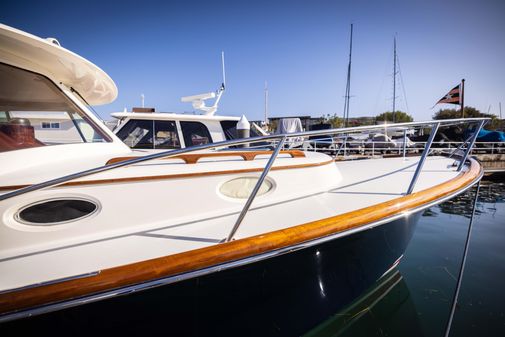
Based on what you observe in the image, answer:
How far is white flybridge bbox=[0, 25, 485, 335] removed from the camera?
47.4 inches

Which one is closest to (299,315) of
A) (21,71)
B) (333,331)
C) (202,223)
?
(333,331)

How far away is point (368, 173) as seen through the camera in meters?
2.82

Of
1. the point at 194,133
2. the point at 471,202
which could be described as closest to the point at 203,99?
the point at 194,133

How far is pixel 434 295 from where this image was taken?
2.82 metres

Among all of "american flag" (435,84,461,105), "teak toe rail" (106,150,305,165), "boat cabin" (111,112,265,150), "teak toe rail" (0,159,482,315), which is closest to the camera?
"teak toe rail" (0,159,482,315)

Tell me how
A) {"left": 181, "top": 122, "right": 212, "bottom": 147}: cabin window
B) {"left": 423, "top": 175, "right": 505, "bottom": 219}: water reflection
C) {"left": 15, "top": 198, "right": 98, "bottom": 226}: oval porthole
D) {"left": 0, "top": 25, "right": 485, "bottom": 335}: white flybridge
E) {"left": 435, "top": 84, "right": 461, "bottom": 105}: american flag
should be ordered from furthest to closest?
1. {"left": 435, "top": 84, "right": 461, "bottom": 105}: american flag
2. {"left": 423, "top": 175, "right": 505, "bottom": 219}: water reflection
3. {"left": 181, "top": 122, "right": 212, "bottom": 147}: cabin window
4. {"left": 15, "top": 198, "right": 98, "bottom": 226}: oval porthole
5. {"left": 0, "top": 25, "right": 485, "bottom": 335}: white flybridge

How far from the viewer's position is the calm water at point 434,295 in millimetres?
2383

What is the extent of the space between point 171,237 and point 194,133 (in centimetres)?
353

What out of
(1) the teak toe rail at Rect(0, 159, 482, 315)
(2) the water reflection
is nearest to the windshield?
(1) the teak toe rail at Rect(0, 159, 482, 315)

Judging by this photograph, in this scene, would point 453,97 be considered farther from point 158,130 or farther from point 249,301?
point 249,301

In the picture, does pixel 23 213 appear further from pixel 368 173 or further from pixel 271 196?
pixel 368 173

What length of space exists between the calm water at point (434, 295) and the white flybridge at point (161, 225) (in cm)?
61

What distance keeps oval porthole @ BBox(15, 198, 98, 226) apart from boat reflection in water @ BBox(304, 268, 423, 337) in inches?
82.1

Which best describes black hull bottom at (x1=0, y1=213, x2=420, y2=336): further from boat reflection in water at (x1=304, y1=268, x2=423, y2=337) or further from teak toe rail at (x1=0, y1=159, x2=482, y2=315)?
boat reflection in water at (x1=304, y1=268, x2=423, y2=337)
